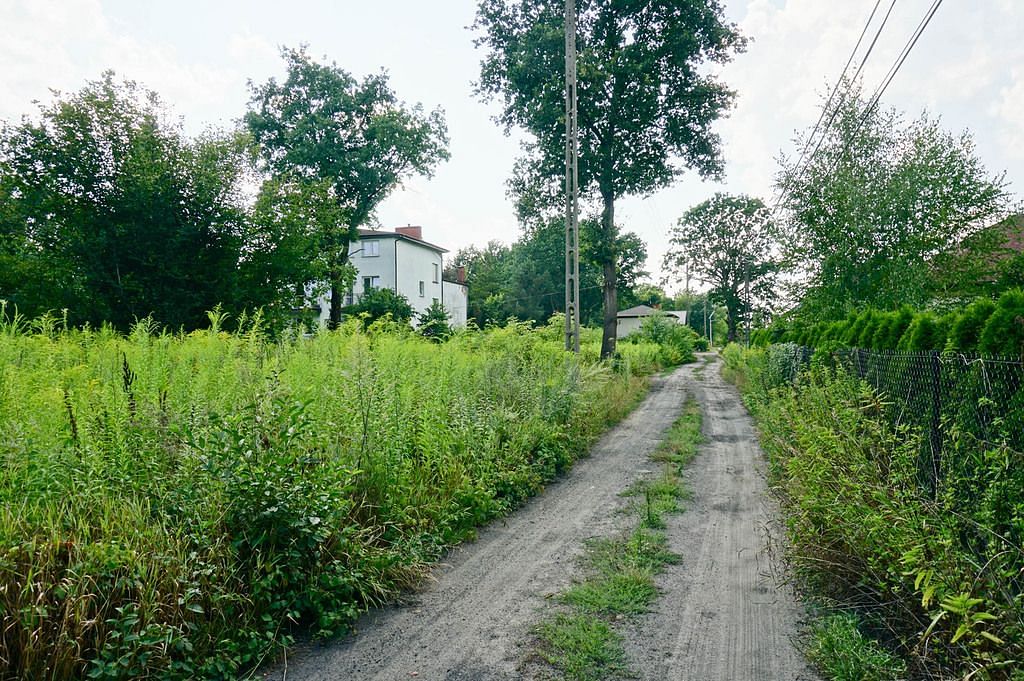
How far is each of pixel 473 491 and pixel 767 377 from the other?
1124 centimetres

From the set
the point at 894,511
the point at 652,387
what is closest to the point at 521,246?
the point at 652,387

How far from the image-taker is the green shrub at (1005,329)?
4.19 metres

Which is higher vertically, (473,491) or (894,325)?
(894,325)

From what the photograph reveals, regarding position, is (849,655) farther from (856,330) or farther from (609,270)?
(609,270)

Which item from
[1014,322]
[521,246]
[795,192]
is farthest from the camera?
[521,246]

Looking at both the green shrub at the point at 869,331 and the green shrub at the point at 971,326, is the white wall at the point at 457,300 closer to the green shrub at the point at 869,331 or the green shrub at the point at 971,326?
the green shrub at the point at 869,331

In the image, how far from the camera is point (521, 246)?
5994cm

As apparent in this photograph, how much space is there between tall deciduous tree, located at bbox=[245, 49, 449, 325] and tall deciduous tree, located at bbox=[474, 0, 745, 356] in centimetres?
891

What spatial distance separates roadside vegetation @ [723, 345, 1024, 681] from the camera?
269cm

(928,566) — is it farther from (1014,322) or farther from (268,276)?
(268,276)

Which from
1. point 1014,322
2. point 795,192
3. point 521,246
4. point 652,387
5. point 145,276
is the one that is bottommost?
point 652,387

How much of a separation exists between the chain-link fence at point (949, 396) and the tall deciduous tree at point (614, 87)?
48.1 ft

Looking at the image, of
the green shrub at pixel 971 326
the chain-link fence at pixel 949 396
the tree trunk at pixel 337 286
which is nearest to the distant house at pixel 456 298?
the tree trunk at pixel 337 286

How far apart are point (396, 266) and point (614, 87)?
72.6ft
